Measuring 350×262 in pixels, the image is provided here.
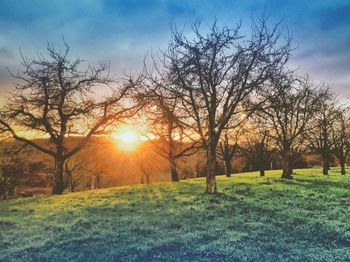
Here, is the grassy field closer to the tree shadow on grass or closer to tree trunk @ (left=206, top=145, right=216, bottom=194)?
tree trunk @ (left=206, top=145, right=216, bottom=194)

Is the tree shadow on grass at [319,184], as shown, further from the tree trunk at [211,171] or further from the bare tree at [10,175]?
the bare tree at [10,175]

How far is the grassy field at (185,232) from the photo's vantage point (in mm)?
10773

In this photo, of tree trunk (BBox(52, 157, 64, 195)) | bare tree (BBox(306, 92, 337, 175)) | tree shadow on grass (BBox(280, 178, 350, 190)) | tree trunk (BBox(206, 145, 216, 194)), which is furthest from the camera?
bare tree (BBox(306, 92, 337, 175))

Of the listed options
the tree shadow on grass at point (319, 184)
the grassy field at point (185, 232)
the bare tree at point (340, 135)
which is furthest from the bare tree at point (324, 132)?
the grassy field at point (185, 232)

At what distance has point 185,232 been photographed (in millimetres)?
13680

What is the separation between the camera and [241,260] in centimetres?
993

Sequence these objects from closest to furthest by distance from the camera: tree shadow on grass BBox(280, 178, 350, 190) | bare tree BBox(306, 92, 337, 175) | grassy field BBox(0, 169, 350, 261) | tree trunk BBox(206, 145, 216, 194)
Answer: grassy field BBox(0, 169, 350, 261) < tree trunk BBox(206, 145, 216, 194) < tree shadow on grass BBox(280, 178, 350, 190) < bare tree BBox(306, 92, 337, 175)

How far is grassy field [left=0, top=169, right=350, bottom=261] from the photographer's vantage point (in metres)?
10.8

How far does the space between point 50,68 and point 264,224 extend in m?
28.2

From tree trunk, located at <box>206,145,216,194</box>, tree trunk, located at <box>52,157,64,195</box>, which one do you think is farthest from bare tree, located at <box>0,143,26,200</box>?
tree trunk, located at <box>206,145,216,194</box>

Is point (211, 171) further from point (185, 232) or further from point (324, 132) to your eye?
point (324, 132)

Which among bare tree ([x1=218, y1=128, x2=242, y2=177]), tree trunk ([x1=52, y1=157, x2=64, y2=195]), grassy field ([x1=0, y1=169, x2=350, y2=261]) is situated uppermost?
bare tree ([x1=218, y1=128, x2=242, y2=177])

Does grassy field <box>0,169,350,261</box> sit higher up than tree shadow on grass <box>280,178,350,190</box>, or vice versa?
tree shadow on grass <box>280,178,350,190</box>

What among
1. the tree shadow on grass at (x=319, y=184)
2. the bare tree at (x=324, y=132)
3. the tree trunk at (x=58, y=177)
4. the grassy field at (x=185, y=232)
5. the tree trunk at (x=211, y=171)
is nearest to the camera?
the grassy field at (x=185, y=232)
